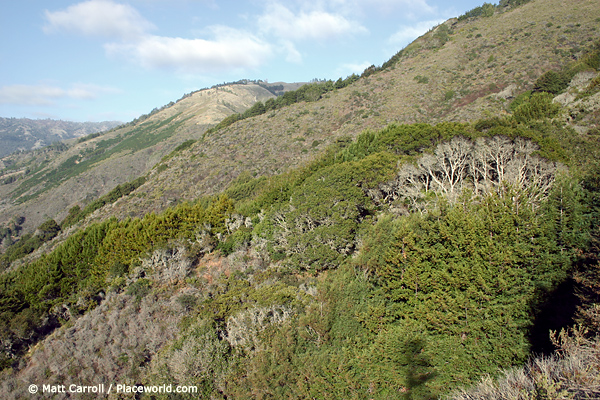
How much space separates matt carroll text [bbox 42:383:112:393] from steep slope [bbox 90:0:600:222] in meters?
39.4

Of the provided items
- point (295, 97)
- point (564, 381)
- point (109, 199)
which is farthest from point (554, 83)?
point (109, 199)

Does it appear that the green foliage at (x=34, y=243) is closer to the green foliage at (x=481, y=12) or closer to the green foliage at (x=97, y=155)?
the green foliage at (x=97, y=155)

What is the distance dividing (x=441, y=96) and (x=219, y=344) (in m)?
59.1

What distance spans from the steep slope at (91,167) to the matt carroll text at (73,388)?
98.7 metres

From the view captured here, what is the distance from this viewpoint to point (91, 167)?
12619 cm

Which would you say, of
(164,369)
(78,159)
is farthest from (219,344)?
(78,159)

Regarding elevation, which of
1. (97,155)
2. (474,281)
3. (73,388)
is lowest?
(73,388)

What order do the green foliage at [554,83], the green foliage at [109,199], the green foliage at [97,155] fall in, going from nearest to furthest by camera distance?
the green foliage at [554,83] → the green foliage at [109,199] → the green foliage at [97,155]

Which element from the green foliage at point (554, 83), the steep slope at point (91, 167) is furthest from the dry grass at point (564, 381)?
the steep slope at point (91, 167)

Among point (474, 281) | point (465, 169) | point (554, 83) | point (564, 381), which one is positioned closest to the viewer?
point (564, 381)

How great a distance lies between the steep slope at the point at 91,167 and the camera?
336 ft

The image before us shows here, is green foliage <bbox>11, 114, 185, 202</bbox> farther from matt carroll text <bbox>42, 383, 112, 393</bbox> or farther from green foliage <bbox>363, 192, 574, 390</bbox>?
green foliage <bbox>363, 192, 574, 390</bbox>

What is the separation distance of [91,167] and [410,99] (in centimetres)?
12517

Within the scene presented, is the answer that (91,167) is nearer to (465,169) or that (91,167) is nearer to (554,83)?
(465,169)
